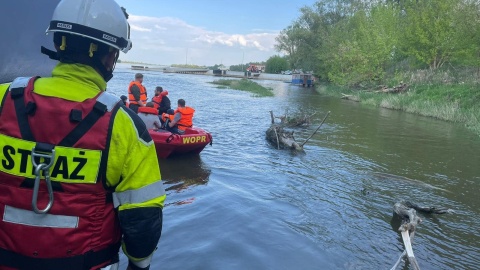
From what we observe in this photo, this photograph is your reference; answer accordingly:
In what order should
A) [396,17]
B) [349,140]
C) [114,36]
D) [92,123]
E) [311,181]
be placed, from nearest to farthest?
[92,123] < [114,36] < [311,181] < [349,140] < [396,17]

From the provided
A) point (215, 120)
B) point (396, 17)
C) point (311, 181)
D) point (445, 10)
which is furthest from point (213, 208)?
point (396, 17)

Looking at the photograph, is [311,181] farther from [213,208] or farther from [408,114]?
[408,114]

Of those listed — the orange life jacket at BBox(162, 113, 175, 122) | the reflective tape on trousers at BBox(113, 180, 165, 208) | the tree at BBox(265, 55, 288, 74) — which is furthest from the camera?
the tree at BBox(265, 55, 288, 74)

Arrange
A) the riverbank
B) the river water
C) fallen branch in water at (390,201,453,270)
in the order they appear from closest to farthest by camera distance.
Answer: fallen branch in water at (390,201,453,270)
the river water
the riverbank

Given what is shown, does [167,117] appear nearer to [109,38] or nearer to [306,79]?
[109,38]

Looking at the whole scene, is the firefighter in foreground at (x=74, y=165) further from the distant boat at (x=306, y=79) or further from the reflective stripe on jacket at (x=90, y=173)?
the distant boat at (x=306, y=79)

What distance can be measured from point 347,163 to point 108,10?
10.6 meters

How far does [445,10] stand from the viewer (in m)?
31.6

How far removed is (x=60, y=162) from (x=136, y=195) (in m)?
0.33

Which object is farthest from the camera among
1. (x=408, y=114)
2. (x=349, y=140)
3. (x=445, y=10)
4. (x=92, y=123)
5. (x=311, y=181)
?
(x=445, y=10)

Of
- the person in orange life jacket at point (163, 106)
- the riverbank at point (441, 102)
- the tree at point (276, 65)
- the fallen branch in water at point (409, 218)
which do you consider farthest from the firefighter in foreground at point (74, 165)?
the tree at point (276, 65)

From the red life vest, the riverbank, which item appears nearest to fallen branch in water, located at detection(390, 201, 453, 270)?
the red life vest

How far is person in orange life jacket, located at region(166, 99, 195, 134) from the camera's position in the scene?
10859mm

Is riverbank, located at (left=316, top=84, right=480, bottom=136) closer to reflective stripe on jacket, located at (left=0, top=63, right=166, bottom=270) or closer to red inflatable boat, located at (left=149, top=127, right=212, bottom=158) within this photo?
red inflatable boat, located at (left=149, top=127, right=212, bottom=158)
